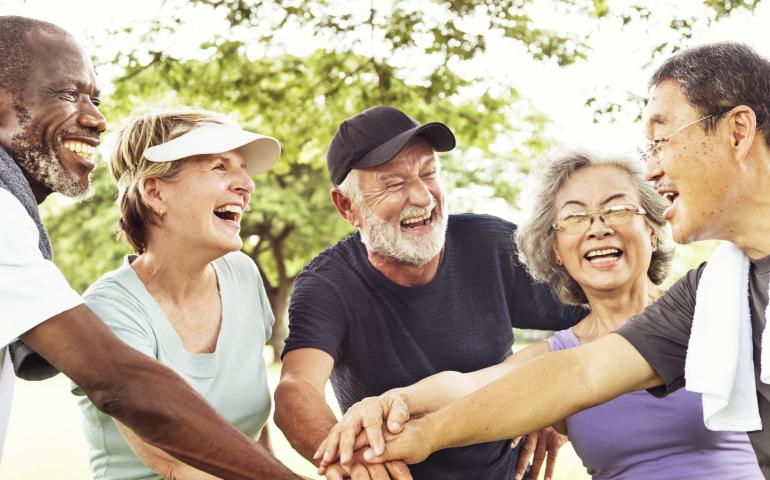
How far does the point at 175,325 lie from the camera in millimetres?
3164

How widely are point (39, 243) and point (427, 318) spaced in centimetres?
170

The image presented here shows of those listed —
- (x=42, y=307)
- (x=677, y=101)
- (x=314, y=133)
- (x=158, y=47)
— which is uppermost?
(x=677, y=101)

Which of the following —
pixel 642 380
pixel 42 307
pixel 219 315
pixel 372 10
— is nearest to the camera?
pixel 42 307

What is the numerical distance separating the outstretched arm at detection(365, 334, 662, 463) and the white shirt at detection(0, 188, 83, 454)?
1.31m

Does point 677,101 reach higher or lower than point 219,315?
higher

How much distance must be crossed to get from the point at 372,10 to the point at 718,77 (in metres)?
6.59

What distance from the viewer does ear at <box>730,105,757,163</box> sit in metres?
2.49

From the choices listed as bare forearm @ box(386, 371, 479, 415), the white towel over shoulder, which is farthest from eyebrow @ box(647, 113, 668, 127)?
bare forearm @ box(386, 371, 479, 415)

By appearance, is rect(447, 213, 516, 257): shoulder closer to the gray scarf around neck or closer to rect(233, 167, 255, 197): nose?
rect(233, 167, 255, 197): nose

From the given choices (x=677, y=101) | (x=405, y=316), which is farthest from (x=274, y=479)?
(x=677, y=101)

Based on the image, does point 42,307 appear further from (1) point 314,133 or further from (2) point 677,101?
(1) point 314,133

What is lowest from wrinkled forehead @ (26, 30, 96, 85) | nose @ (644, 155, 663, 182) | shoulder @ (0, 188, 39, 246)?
shoulder @ (0, 188, 39, 246)

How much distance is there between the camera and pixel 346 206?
4.00 meters

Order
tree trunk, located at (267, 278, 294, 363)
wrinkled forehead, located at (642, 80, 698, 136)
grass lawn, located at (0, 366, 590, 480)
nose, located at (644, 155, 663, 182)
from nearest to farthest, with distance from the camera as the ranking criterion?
wrinkled forehead, located at (642, 80, 698, 136) < nose, located at (644, 155, 663, 182) < grass lawn, located at (0, 366, 590, 480) < tree trunk, located at (267, 278, 294, 363)
